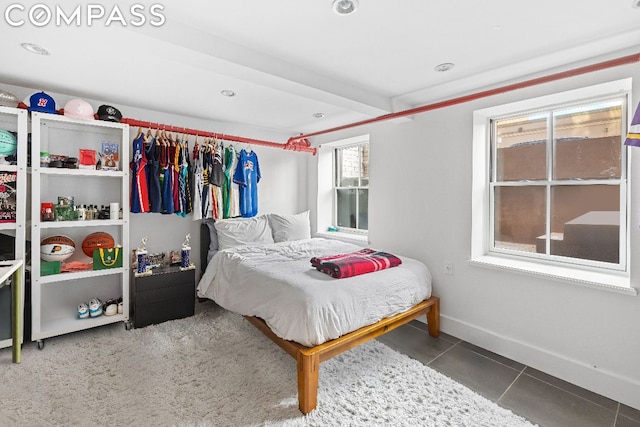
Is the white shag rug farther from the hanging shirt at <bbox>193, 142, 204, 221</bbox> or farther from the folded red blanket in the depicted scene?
the hanging shirt at <bbox>193, 142, 204, 221</bbox>

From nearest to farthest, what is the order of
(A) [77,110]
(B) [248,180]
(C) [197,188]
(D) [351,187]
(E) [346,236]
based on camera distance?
(A) [77,110]
(C) [197,188]
(B) [248,180]
(E) [346,236]
(D) [351,187]

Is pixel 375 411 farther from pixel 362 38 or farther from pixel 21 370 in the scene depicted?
pixel 21 370

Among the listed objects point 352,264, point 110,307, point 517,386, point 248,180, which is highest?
point 248,180

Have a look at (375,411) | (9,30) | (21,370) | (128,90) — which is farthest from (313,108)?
(21,370)

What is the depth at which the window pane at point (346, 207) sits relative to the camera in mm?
4309

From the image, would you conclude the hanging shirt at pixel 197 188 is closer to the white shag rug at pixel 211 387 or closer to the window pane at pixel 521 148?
the white shag rug at pixel 211 387

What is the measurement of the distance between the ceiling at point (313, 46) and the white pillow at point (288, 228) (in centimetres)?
166

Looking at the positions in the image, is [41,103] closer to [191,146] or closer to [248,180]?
[191,146]

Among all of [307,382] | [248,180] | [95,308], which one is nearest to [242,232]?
[248,180]

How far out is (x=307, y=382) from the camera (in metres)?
1.79

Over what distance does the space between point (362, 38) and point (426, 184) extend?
163cm

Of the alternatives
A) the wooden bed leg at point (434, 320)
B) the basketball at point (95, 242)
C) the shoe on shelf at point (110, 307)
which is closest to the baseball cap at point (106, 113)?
the basketball at point (95, 242)

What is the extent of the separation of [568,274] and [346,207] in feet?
8.88

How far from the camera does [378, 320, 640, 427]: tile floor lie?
1788mm
